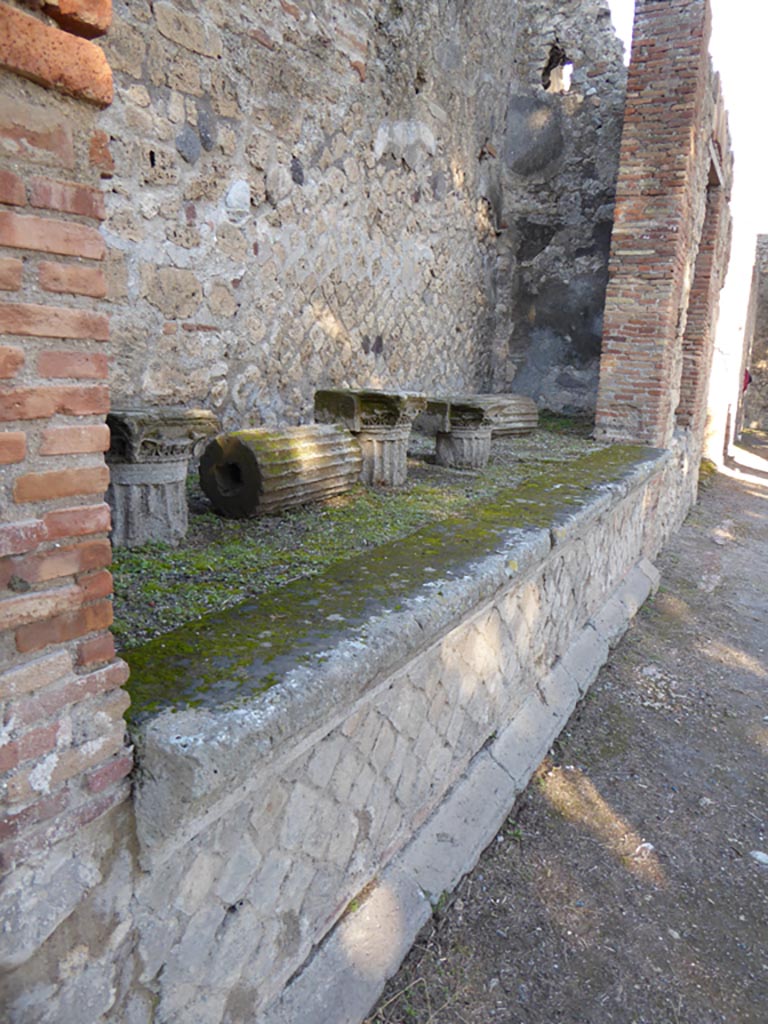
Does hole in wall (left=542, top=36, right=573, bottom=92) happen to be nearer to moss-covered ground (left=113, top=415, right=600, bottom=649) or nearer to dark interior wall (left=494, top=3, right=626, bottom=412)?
dark interior wall (left=494, top=3, right=626, bottom=412)

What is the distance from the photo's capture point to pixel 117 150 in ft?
10.8

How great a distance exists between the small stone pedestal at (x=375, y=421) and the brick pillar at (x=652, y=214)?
3.12 m

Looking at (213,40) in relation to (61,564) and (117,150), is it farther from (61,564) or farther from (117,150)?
(61,564)

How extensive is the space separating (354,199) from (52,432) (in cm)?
445

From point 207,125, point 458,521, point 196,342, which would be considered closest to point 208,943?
point 458,521

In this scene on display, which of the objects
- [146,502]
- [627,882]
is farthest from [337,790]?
Answer: [146,502]

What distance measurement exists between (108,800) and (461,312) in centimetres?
638

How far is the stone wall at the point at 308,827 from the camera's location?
1.32m

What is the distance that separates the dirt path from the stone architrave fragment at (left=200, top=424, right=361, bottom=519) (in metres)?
1.62

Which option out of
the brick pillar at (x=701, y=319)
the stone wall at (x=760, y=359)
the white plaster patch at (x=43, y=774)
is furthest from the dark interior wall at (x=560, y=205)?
the stone wall at (x=760, y=359)

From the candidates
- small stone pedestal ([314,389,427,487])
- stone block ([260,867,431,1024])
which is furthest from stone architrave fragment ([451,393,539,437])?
stone block ([260,867,431,1024])

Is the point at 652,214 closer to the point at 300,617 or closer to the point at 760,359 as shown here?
the point at 300,617

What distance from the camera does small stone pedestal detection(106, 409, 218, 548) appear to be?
2.67 m

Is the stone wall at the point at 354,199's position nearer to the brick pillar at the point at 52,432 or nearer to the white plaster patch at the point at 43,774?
the brick pillar at the point at 52,432
